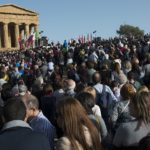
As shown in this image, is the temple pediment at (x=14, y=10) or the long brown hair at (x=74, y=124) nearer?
the long brown hair at (x=74, y=124)

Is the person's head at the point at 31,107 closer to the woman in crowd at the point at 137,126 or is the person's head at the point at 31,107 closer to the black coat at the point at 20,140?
the woman in crowd at the point at 137,126

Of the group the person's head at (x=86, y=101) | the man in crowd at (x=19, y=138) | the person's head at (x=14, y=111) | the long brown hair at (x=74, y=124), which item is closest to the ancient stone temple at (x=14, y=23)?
the person's head at (x=86, y=101)

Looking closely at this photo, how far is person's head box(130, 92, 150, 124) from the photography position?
5.82m

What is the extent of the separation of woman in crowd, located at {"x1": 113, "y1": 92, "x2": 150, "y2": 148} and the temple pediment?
87587 millimetres

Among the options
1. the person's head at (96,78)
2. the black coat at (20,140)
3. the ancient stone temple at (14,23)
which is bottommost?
the black coat at (20,140)

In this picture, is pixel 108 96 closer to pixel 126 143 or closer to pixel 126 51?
pixel 126 143

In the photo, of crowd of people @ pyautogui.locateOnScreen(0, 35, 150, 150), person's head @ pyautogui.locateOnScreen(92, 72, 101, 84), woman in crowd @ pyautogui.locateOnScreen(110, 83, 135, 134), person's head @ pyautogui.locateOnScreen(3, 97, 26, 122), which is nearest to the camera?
crowd of people @ pyautogui.locateOnScreen(0, 35, 150, 150)

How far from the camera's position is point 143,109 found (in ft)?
19.2

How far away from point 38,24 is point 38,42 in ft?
157

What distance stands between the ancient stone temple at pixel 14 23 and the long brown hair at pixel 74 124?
85.7 m

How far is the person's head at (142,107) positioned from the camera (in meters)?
5.82

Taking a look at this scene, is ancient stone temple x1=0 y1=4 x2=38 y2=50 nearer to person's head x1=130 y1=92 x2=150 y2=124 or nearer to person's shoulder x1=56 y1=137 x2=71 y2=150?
person's head x1=130 y1=92 x2=150 y2=124

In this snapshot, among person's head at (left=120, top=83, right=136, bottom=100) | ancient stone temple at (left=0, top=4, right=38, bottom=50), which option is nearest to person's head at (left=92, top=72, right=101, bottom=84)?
person's head at (left=120, top=83, right=136, bottom=100)

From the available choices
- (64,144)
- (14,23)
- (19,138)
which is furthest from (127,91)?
(14,23)
